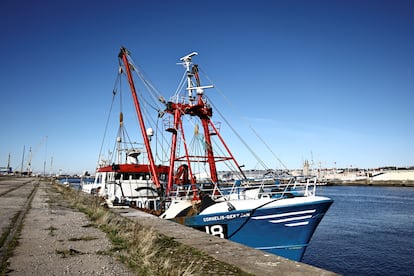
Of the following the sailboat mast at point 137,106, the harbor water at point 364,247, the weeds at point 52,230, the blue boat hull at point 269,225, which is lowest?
the harbor water at point 364,247

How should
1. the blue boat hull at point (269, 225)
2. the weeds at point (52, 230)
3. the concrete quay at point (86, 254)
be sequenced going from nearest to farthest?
the concrete quay at point (86, 254) → the weeds at point (52, 230) → the blue boat hull at point (269, 225)

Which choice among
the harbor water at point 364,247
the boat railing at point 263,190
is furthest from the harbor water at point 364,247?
the boat railing at point 263,190

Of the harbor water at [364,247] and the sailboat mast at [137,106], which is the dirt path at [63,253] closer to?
the sailboat mast at [137,106]

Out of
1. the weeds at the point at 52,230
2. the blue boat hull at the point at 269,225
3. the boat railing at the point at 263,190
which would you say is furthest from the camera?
the boat railing at the point at 263,190

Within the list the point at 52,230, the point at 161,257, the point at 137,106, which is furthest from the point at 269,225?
the point at 137,106

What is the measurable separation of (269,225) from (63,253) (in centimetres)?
802

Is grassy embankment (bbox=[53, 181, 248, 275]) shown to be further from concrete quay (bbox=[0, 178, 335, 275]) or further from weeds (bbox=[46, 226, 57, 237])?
weeds (bbox=[46, 226, 57, 237])

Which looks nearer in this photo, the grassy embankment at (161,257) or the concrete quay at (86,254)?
the grassy embankment at (161,257)

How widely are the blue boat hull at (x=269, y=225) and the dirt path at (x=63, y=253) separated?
489cm

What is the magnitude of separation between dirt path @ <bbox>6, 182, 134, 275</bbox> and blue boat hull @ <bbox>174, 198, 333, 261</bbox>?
16.0 ft

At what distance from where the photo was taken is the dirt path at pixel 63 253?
4625 millimetres

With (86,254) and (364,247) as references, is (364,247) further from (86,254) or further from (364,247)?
(86,254)

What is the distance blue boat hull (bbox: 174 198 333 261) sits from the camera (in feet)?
37.5

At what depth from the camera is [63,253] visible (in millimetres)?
5672
